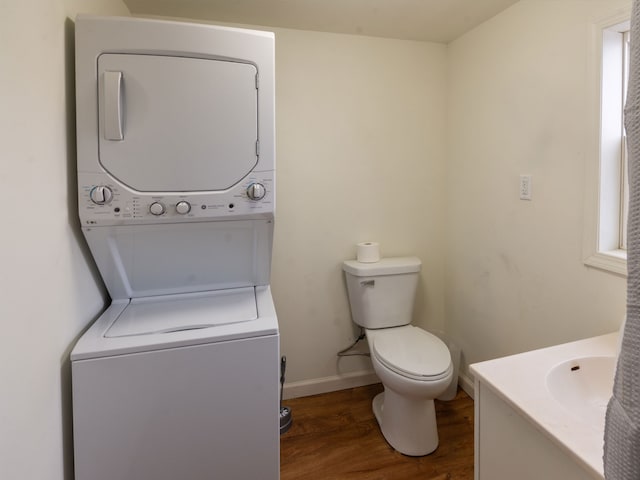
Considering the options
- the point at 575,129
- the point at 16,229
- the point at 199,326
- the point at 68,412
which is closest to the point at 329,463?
the point at 199,326

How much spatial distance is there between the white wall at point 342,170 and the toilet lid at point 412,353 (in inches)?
15.5

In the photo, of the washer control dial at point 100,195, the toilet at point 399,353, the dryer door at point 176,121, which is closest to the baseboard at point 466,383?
the toilet at point 399,353

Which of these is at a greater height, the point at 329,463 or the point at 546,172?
the point at 546,172

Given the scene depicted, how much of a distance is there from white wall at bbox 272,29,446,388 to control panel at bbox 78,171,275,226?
29.6 inches

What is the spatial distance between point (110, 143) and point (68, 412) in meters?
0.88

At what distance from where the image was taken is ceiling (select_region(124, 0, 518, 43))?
68.2 inches

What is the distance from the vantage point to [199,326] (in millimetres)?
1254

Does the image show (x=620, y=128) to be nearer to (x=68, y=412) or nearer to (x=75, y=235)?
(x=75, y=235)

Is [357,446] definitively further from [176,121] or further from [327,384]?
[176,121]

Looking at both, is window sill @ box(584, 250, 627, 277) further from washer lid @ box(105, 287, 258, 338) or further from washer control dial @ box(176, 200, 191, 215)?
washer control dial @ box(176, 200, 191, 215)

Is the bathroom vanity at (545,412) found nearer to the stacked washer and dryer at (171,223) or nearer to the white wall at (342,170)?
the stacked washer and dryer at (171,223)

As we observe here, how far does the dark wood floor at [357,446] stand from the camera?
1680mm

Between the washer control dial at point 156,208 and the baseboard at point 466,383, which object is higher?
the washer control dial at point 156,208

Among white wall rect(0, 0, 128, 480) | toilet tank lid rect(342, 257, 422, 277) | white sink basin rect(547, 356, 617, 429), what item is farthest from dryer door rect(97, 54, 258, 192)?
white sink basin rect(547, 356, 617, 429)
